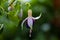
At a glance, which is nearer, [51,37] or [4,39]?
[4,39]

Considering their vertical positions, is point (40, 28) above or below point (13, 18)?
Answer: below

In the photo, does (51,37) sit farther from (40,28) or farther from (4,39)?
(4,39)

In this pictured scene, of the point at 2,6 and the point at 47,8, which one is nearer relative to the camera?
the point at 2,6

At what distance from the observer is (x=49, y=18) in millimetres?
1502

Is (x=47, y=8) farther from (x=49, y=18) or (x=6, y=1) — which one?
(x=6, y=1)

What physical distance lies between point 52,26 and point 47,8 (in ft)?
0.40

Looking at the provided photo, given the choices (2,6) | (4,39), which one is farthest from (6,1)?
(4,39)

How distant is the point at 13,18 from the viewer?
2.49 feet

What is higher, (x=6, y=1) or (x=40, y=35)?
(x=6, y=1)

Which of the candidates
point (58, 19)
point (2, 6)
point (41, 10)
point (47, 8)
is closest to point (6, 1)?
point (2, 6)

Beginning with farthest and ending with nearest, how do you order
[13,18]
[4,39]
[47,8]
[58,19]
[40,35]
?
[58,19] → [47,8] → [40,35] → [4,39] → [13,18]

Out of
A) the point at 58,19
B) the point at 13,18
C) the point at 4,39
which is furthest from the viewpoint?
the point at 58,19

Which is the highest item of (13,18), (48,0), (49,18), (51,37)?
(13,18)

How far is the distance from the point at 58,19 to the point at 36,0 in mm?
261
